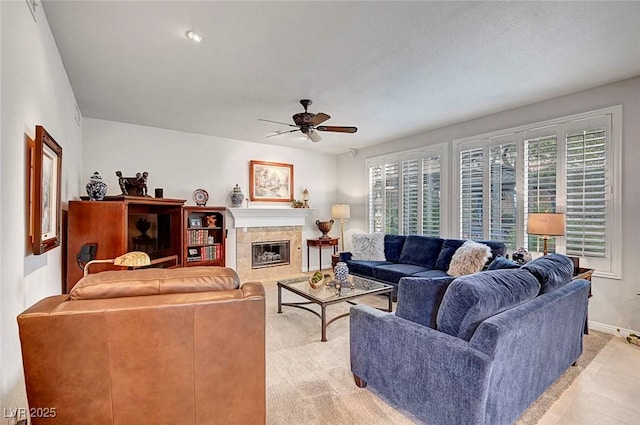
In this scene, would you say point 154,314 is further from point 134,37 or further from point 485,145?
point 485,145

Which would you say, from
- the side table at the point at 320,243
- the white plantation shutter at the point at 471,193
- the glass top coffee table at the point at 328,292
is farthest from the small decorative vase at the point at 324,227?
the white plantation shutter at the point at 471,193

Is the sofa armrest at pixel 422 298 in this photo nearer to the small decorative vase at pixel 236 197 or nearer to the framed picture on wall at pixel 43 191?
the framed picture on wall at pixel 43 191

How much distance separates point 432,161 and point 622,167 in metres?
2.32

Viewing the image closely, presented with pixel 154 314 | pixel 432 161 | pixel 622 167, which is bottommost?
pixel 154 314

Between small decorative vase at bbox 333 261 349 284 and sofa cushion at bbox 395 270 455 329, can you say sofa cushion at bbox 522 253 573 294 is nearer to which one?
sofa cushion at bbox 395 270 455 329

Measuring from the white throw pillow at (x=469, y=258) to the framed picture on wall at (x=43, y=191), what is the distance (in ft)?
13.1

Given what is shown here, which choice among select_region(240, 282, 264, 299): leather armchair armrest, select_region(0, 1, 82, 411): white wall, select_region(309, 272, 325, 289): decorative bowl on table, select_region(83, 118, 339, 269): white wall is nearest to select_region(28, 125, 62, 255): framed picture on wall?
select_region(0, 1, 82, 411): white wall

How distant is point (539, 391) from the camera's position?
1.94 meters

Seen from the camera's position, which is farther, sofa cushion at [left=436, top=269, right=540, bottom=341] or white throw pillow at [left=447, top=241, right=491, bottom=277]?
white throw pillow at [left=447, top=241, right=491, bottom=277]

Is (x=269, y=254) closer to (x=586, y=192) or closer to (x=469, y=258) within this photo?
(x=469, y=258)

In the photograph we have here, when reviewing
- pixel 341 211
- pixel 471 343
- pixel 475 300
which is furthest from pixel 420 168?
pixel 471 343

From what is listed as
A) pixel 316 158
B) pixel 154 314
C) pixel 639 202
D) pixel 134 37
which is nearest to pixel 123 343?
pixel 154 314

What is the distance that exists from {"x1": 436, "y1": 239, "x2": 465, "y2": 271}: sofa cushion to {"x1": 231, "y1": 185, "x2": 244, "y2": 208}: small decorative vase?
3473mm

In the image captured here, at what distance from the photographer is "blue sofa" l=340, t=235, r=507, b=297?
4.09 m
